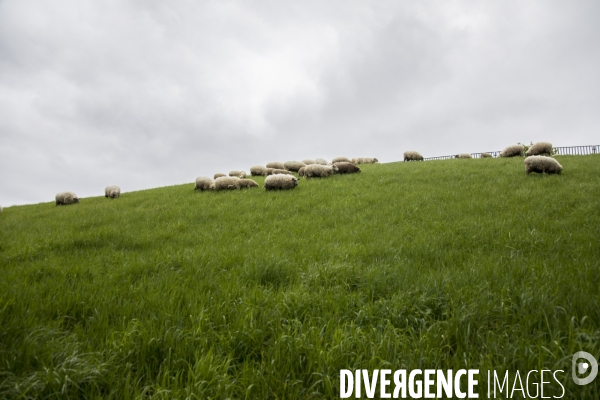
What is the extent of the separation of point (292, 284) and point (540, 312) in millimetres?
2952

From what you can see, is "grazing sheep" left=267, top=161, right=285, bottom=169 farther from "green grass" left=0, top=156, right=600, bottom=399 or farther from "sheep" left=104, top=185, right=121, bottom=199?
"green grass" left=0, top=156, right=600, bottom=399

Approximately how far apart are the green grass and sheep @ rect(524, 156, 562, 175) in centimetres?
644

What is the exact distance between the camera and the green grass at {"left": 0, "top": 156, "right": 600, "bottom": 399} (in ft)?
7.62

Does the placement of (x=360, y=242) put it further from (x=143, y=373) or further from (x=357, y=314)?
(x=143, y=373)

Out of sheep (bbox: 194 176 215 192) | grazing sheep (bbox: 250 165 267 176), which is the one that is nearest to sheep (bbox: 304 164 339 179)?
sheep (bbox: 194 176 215 192)

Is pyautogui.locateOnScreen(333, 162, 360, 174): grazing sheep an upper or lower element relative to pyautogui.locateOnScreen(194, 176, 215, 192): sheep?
upper

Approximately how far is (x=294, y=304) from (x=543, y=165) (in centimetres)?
1471

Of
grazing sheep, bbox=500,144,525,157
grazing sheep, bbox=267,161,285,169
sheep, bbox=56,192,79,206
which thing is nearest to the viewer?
sheep, bbox=56,192,79,206

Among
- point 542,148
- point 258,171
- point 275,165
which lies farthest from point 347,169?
point 542,148

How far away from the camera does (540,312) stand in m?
2.88

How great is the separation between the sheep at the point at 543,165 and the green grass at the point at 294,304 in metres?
6.44

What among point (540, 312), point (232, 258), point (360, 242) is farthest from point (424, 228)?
point (232, 258)

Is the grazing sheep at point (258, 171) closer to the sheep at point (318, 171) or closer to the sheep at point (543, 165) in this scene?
the sheep at point (318, 171)

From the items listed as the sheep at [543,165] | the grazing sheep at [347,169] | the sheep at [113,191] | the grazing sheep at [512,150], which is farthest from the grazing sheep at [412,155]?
the sheep at [113,191]
